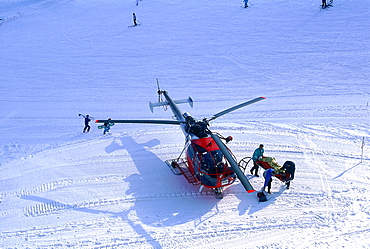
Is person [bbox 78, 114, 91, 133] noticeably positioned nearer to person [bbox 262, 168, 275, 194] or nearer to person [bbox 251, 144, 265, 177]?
person [bbox 251, 144, 265, 177]

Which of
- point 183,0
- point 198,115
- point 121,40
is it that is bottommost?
point 198,115

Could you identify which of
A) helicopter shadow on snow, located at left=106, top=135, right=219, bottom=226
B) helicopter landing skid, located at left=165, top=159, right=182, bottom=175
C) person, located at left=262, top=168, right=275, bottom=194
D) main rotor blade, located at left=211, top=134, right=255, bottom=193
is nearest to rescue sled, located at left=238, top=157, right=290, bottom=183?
person, located at left=262, top=168, right=275, bottom=194

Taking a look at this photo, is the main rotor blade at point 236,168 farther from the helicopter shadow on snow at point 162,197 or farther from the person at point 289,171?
the person at point 289,171

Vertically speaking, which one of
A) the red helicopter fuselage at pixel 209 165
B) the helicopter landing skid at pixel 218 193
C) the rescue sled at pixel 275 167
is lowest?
the helicopter landing skid at pixel 218 193

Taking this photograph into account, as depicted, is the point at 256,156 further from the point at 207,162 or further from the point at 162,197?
the point at 162,197

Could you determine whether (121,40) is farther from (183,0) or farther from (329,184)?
(329,184)

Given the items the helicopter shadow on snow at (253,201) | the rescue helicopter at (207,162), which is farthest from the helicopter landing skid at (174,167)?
the helicopter shadow on snow at (253,201)

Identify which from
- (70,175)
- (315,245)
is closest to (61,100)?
(70,175)
